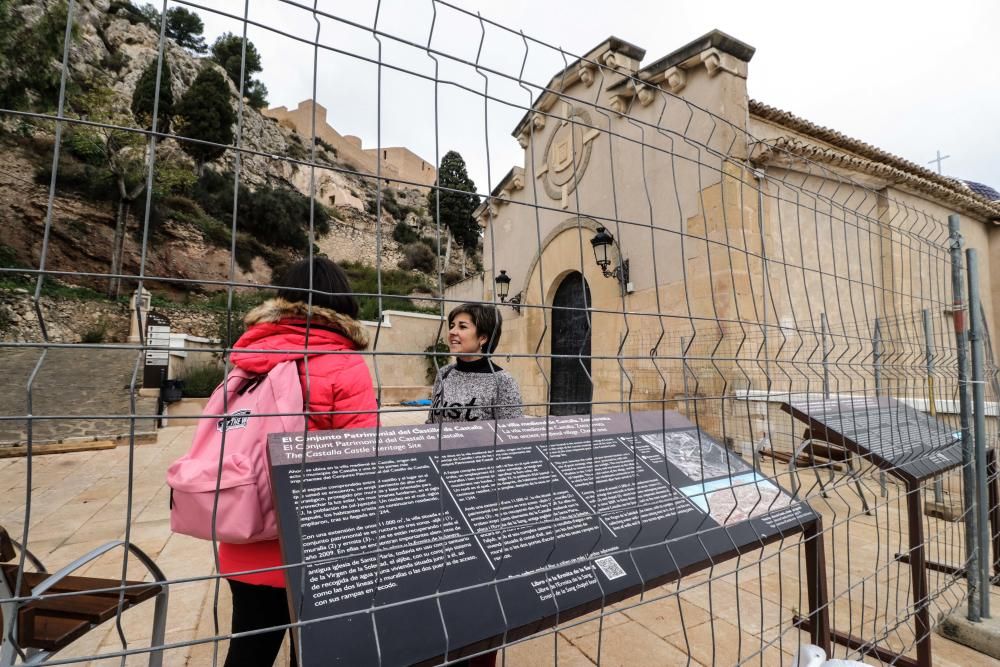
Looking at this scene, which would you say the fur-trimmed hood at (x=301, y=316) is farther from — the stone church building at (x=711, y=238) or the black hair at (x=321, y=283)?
the stone church building at (x=711, y=238)

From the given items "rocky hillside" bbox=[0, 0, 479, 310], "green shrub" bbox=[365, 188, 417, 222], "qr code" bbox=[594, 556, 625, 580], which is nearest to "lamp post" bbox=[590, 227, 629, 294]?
"rocky hillside" bbox=[0, 0, 479, 310]

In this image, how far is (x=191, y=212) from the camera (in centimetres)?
1989

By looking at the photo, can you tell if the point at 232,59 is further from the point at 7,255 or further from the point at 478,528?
the point at 478,528

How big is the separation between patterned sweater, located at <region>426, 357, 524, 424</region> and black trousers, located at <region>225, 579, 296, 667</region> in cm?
91

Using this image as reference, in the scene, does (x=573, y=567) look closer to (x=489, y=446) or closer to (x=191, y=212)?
(x=489, y=446)

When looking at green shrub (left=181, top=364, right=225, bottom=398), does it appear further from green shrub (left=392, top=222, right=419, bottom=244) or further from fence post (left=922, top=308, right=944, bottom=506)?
green shrub (left=392, top=222, right=419, bottom=244)

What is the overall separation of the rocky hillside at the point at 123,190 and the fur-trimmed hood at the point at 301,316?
8.81 metres

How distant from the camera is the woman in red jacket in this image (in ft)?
4.49

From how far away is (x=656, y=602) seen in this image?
2.64 m

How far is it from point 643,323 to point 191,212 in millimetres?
20058

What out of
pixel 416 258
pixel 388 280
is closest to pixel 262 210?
pixel 388 280

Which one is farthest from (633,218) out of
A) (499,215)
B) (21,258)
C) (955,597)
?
(21,258)

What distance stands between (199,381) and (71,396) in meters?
2.97

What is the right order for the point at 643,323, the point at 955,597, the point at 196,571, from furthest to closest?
the point at 643,323 < the point at 196,571 < the point at 955,597
